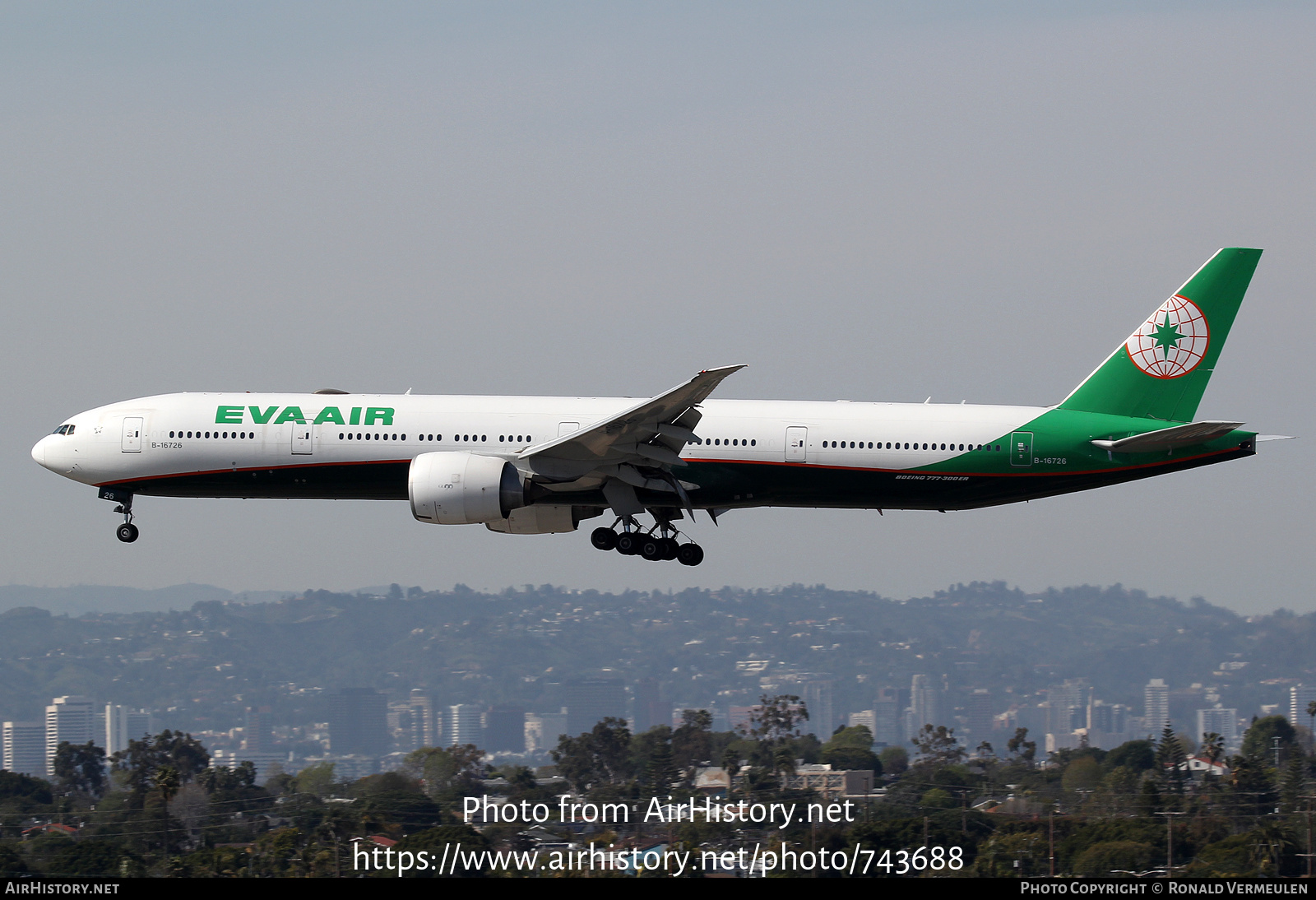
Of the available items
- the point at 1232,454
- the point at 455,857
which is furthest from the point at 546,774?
the point at 1232,454

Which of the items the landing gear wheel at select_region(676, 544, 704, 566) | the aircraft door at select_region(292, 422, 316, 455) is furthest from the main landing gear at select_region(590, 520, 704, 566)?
the aircraft door at select_region(292, 422, 316, 455)

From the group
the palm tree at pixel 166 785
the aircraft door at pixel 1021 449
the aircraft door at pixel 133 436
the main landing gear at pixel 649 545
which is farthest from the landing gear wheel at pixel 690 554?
the palm tree at pixel 166 785

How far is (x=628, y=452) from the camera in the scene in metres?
36.8

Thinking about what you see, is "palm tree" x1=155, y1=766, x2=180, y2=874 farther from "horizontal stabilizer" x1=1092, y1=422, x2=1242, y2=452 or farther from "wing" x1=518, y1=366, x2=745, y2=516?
"horizontal stabilizer" x1=1092, y1=422, x2=1242, y2=452

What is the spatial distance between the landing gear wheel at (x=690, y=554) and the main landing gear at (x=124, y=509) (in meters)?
16.3

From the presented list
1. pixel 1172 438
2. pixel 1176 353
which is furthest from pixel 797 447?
pixel 1176 353

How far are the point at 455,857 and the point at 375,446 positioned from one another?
25113mm

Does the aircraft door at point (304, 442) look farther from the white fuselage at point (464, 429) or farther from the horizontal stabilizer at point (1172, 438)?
the horizontal stabilizer at point (1172, 438)

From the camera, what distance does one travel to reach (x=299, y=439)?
3828cm

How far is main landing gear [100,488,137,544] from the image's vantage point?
4053cm

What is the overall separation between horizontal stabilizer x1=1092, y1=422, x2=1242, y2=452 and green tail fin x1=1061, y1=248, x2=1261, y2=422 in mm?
1695

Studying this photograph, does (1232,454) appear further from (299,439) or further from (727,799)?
(727,799)

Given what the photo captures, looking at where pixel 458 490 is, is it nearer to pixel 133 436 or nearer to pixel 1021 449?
pixel 133 436

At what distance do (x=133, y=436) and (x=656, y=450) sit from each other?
49.7ft
